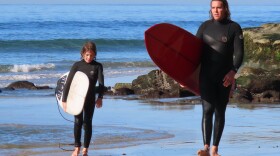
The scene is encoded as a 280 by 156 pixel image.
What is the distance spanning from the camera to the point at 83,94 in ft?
28.2

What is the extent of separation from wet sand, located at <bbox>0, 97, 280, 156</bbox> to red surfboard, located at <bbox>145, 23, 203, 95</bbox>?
0.80m

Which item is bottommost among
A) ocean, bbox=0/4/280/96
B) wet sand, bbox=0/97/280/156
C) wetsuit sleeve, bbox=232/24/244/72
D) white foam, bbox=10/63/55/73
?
ocean, bbox=0/4/280/96

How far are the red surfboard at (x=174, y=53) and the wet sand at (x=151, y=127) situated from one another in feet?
2.61

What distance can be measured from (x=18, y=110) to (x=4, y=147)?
4.24 m

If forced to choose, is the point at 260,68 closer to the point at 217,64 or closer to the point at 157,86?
the point at 157,86

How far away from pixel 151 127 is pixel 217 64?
315 centimetres

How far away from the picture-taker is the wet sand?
354 inches

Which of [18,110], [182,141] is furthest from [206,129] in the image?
[18,110]

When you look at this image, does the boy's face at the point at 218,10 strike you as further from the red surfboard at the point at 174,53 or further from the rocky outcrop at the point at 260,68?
the rocky outcrop at the point at 260,68

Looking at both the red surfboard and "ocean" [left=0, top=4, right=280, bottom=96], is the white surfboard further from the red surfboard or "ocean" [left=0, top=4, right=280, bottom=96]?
"ocean" [left=0, top=4, right=280, bottom=96]

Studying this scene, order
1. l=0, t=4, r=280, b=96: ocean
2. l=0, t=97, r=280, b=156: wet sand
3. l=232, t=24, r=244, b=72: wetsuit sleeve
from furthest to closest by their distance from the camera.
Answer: l=0, t=4, r=280, b=96: ocean
l=0, t=97, r=280, b=156: wet sand
l=232, t=24, r=244, b=72: wetsuit sleeve

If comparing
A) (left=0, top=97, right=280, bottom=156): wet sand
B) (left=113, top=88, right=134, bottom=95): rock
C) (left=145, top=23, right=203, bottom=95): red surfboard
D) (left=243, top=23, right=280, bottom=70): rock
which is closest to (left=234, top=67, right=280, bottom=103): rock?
(left=0, top=97, right=280, bottom=156): wet sand

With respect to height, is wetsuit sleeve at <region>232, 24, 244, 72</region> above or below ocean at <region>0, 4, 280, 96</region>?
above

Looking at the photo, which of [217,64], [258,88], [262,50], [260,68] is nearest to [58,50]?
[262,50]
